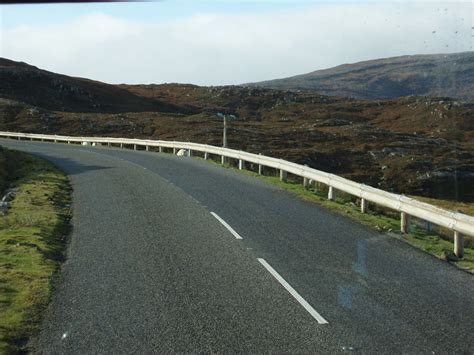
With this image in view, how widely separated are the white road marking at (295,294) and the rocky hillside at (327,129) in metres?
19.0

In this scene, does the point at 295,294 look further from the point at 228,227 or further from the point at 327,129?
the point at 327,129

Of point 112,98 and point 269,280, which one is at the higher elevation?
point 112,98

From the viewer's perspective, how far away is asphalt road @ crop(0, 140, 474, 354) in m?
5.93

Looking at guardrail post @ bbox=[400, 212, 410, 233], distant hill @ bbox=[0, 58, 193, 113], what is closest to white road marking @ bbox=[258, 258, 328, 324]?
guardrail post @ bbox=[400, 212, 410, 233]

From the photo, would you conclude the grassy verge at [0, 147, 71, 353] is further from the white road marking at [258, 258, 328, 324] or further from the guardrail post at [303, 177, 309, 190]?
the guardrail post at [303, 177, 309, 190]

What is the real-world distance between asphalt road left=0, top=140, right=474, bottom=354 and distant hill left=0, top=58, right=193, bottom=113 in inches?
2913

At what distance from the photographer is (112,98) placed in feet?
309

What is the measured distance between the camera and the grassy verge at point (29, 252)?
6.43 meters

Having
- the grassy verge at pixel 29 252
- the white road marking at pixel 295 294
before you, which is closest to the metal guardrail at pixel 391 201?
the white road marking at pixel 295 294

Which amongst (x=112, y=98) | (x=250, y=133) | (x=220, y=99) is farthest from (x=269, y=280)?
(x=220, y=99)

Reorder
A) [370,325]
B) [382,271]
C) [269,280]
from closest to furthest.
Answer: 1. [370,325]
2. [269,280]
3. [382,271]

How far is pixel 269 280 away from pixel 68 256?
11.6 feet

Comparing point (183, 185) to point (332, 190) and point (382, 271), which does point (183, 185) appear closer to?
point (332, 190)

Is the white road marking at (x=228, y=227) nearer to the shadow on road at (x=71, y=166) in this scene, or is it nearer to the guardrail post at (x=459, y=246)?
the guardrail post at (x=459, y=246)
